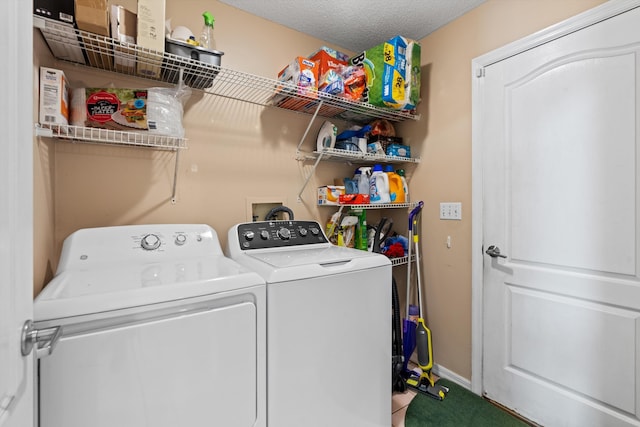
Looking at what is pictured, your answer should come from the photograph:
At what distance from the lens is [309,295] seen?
1.26m

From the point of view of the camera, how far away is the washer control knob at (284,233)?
68.5 inches

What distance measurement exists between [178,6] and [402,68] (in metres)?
1.44

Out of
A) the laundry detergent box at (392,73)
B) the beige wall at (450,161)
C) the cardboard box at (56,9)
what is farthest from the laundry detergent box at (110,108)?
the beige wall at (450,161)

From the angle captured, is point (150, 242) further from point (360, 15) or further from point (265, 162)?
point (360, 15)

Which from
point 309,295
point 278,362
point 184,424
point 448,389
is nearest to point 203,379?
point 184,424

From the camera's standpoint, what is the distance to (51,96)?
1.19 m

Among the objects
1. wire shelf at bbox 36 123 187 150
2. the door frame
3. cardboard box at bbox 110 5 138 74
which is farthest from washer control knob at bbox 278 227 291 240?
the door frame

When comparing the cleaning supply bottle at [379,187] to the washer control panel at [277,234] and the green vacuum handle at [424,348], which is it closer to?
the washer control panel at [277,234]

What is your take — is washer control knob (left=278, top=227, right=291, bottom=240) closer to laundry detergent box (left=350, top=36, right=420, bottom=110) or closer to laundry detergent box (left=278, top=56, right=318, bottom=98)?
laundry detergent box (left=278, top=56, right=318, bottom=98)

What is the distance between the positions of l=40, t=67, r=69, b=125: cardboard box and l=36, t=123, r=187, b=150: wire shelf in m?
0.03

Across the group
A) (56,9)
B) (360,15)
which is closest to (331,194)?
(360,15)

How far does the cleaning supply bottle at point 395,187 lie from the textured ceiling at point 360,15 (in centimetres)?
102
